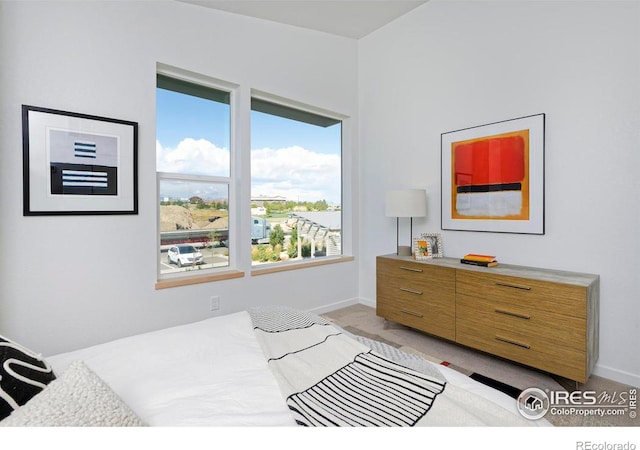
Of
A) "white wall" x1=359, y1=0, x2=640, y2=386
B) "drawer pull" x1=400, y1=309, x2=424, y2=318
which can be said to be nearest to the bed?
"drawer pull" x1=400, y1=309, x2=424, y2=318

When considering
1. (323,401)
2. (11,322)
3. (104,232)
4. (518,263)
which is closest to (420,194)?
(518,263)

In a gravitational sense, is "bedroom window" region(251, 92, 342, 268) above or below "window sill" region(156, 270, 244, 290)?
above

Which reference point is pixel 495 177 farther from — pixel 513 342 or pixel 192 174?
pixel 192 174

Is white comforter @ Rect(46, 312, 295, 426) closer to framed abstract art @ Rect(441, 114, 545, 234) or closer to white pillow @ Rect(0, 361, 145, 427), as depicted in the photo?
white pillow @ Rect(0, 361, 145, 427)

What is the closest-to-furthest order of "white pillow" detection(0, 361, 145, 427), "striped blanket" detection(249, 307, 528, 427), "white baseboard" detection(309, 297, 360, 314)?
"white pillow" detection(0, 361, 145, 427) < "striped blanket" detection(249, 307, 528, 427) < "white baseboard" detection(309, 297, 360, 314)

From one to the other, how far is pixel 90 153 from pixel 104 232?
1.78 feet

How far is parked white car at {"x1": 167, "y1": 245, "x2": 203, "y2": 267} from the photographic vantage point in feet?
8.70

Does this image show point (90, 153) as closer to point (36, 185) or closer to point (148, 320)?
point (36, 185)

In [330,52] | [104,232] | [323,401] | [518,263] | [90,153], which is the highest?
[330,52]

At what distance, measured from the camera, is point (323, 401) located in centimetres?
93

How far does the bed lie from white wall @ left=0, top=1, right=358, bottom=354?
1121 millimetres

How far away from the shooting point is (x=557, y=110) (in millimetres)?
2326

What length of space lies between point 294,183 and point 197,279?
145cm

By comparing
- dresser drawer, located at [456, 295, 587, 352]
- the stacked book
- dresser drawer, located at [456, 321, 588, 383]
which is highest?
the stacked book
